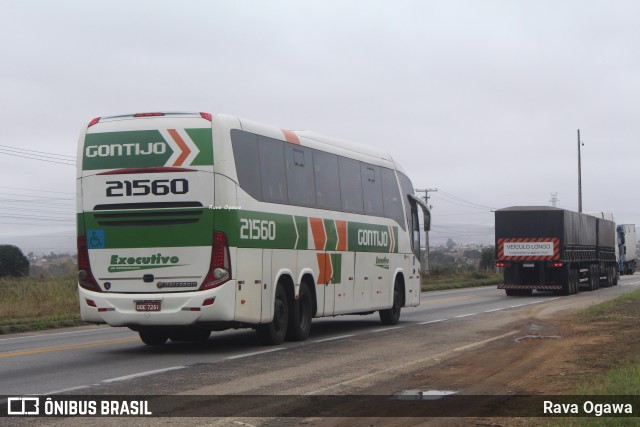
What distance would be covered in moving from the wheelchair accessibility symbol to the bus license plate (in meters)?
1.14

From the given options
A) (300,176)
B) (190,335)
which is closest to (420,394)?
(300,176)

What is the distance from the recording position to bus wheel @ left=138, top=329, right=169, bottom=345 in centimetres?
1738

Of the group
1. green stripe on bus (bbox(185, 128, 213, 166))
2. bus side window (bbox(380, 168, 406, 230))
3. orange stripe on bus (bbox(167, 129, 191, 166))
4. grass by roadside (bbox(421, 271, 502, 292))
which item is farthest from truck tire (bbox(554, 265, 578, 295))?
orange stripe on bus (bbox(167, 129, 191, 166))

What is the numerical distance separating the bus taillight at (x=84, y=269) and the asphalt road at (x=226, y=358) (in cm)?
107

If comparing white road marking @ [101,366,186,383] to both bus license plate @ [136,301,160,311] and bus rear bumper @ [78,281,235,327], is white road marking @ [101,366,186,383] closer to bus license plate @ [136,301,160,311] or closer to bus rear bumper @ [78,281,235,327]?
bus rear bumper @ [78,281,235,327]

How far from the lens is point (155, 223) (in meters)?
15.5

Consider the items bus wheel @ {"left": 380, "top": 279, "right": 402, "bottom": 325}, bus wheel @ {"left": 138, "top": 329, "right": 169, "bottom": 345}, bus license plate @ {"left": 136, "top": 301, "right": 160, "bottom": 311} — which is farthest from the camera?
bus wheel @ {"left": 380, "top": 279, "right": 402, "bottom": 325}

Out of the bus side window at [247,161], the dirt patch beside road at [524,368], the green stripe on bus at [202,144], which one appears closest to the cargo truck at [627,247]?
the dirt patch beside road at [524,368]

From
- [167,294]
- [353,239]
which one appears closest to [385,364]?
[167,294]

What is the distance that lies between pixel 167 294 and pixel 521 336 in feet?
23.4

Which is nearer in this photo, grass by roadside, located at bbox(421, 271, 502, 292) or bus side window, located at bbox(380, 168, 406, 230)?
bus side window, located at bbox(380, 168, 406, 230)

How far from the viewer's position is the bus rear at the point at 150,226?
15.3m

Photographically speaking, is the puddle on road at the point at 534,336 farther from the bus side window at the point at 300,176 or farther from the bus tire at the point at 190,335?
the bus tire at the point at 190,335

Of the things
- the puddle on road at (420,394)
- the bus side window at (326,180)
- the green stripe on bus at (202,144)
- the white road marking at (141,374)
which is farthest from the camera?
the bus side window at (326,180)
